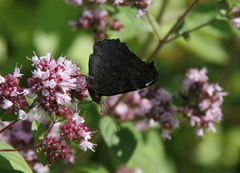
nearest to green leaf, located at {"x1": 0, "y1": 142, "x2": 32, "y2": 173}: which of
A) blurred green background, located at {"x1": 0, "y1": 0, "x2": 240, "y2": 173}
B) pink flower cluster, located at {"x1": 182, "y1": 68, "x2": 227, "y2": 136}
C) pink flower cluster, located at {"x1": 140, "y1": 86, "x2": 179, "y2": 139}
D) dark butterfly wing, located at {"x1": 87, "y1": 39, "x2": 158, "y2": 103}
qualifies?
dark butterfly wing, located at {"x1": 87, "y1": 39, "x2": 158, "y2": 103}

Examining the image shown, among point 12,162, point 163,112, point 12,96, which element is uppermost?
point 12,96

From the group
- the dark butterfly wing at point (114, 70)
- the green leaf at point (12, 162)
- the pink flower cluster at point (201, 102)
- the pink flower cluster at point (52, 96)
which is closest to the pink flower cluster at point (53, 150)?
the pink flower cluster at point (52, 96)

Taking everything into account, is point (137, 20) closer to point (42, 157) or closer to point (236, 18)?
point (236, 18)

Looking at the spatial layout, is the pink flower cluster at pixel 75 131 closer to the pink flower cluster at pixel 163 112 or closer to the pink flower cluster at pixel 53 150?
the pink flower cluster at pixel 53 150

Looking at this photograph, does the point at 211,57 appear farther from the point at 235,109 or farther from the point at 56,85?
the point at 56,85

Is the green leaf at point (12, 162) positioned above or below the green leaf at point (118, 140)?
above

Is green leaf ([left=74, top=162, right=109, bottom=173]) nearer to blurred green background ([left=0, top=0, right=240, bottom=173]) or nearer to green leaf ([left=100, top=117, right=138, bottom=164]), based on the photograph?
green leaf ([left=100, top=117, right=138, bottom=164])

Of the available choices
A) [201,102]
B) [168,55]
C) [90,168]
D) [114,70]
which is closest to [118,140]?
[90,168]
